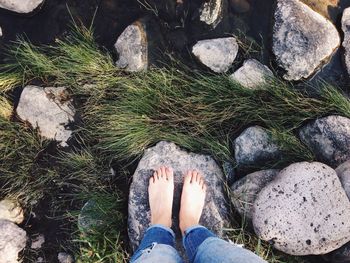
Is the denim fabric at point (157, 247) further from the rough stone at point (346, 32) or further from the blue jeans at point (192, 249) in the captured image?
the rough stone at point (346, 32)

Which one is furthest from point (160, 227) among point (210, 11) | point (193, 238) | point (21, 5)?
point (21, 5)

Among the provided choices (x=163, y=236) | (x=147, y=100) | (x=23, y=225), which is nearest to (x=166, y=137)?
(x=147, y=100)

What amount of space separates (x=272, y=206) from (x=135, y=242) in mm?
999

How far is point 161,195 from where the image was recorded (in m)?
3.11

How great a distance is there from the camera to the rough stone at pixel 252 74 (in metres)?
3.26

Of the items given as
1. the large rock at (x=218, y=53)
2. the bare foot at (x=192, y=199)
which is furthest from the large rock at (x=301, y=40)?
the bare foot at (x=192, y=199)

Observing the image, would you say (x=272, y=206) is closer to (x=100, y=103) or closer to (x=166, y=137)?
(x=166, y=137)

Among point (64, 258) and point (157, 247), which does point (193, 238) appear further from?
point (64, 258)

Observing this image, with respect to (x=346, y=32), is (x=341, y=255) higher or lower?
lower

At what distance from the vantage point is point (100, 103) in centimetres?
336

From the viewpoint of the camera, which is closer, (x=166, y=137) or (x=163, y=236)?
(x=163, y=236)

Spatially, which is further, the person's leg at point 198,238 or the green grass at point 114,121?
the green grass at point 114,121

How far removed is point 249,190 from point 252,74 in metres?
0.87

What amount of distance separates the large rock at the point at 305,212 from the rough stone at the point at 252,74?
0.73 m
